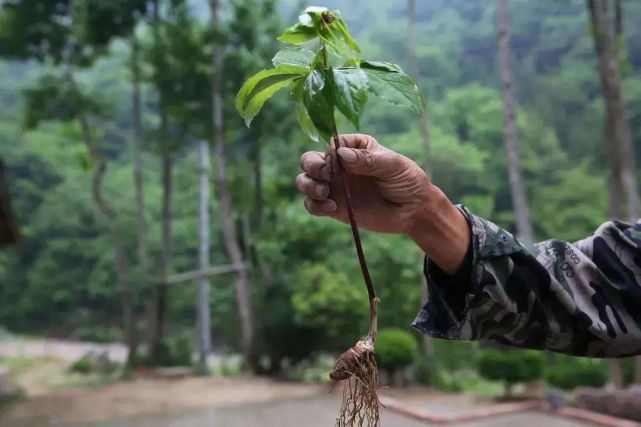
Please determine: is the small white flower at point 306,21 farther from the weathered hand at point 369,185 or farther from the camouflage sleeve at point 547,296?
the camouflage sleeve at point 547,296

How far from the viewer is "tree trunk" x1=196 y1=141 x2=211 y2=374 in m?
7.41

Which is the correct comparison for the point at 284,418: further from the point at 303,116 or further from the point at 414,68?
the point at 303,116

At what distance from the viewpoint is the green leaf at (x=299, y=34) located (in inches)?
22.3

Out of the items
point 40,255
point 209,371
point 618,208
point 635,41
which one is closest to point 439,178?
point 618,208

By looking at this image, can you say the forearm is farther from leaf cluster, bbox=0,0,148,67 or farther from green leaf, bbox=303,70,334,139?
leaf cluster, bbox=0,0,148,67

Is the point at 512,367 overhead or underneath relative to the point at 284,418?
overhead

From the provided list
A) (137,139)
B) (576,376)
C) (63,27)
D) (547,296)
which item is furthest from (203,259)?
(547,296)

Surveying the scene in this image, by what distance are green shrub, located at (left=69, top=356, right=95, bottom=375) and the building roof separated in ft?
9.94

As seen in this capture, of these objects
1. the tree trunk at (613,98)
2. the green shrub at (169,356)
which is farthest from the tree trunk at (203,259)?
the tree trunk at (613,98)

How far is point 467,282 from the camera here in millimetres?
683

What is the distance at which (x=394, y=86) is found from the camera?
55cm

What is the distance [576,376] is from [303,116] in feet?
14.8

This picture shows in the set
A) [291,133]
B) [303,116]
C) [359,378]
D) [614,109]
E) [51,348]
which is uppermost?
[291,133]

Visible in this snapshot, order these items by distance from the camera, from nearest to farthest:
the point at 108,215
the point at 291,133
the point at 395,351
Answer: the point at 395,351
the point at 291,133
the point at 108,215
